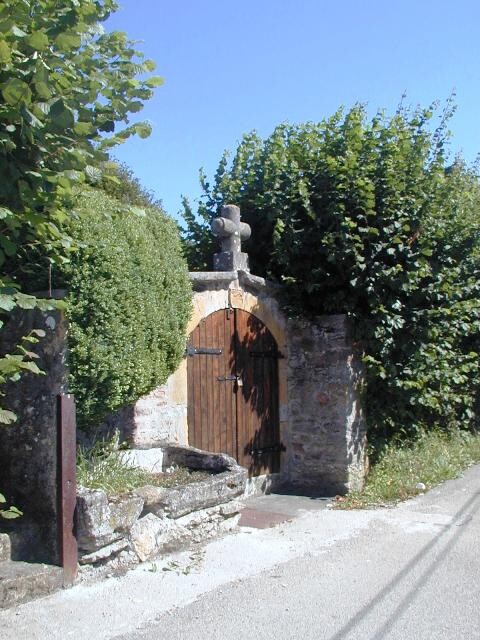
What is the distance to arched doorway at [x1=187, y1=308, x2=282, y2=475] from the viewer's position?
21.6 feet

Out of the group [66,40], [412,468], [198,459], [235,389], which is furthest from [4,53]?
[412,468]

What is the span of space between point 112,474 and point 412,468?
440cm

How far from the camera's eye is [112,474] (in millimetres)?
4863

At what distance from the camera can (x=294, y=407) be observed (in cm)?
775

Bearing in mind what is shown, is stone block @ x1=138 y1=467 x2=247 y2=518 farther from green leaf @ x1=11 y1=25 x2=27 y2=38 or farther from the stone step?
green leaf @ x1=11 y1=25 x2=27 y2=38

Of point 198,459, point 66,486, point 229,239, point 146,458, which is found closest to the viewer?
point 66,486

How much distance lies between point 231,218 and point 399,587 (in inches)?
165

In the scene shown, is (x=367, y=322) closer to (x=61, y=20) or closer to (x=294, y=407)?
(x=294, y=407)

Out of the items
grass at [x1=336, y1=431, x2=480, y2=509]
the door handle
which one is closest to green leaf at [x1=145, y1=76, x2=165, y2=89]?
the door handle

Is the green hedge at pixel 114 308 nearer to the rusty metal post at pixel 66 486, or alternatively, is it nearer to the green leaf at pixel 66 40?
the rusty metal post at pixel 66 486

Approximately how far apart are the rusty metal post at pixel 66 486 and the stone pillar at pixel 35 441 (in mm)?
127

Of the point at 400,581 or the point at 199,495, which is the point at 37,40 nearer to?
the point at 199,495

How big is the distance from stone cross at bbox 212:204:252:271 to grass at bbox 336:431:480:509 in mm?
2852

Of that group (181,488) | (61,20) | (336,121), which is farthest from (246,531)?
(336,121)
